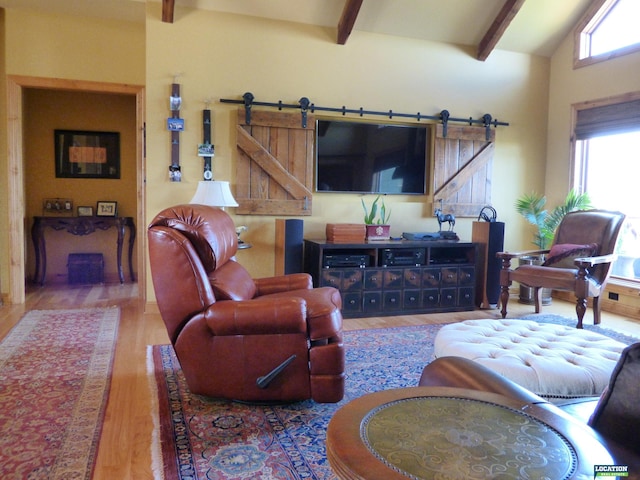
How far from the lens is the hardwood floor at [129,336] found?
6.08ft

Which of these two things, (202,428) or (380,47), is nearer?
(202,428)

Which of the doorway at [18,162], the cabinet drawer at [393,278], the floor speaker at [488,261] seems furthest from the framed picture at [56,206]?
the floor speaker at [488,261]

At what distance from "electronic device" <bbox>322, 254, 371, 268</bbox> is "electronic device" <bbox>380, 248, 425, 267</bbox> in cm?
18

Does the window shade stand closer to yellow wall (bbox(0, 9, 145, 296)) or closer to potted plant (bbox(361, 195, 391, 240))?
potted plant (bbox(361, 195, 391, 240))

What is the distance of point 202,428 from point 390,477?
1.40m

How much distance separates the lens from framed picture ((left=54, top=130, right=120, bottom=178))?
18.9 ft

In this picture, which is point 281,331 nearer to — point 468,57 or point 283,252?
point 283,252

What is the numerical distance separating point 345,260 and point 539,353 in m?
2.26

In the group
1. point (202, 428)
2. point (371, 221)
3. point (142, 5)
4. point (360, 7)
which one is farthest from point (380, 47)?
→ point (202, 428)

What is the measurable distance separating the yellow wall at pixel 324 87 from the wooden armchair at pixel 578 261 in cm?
94

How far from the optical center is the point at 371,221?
451 cm

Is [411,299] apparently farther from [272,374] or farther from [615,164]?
[615,164]

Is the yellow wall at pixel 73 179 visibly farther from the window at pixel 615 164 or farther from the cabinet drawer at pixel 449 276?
the window at pixel 615 164
